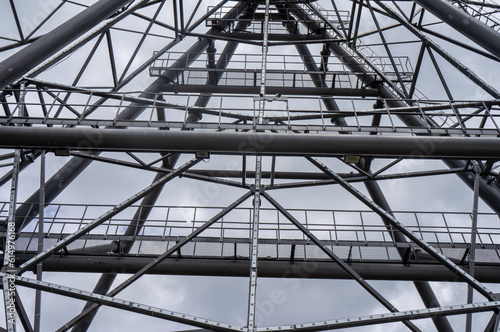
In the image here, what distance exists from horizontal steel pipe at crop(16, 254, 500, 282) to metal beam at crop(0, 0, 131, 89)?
534 centimetres

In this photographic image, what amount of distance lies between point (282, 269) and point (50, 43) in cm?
834

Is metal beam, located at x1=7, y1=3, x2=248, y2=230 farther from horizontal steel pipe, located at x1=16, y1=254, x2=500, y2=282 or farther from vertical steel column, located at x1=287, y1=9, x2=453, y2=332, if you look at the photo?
vertical steel column, located at x1=287, y1=9, x2=453, y2=332

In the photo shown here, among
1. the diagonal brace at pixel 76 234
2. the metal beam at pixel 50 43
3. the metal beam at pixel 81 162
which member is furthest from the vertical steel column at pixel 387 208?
the metal beam at pixel 50 43

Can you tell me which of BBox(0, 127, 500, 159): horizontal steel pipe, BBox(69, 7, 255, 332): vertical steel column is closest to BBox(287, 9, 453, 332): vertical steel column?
BBox(69, 7, 255, 332): vertical steel column

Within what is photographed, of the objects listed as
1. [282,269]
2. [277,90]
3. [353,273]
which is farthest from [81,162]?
[353,273]

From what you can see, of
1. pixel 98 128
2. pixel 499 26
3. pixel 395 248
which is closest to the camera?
pixel 98 128

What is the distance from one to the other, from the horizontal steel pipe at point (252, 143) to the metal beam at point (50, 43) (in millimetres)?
1338

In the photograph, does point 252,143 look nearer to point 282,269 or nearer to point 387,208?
point 282,269

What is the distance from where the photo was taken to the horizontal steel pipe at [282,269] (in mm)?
13805

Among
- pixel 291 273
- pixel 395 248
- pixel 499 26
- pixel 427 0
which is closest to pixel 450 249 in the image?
pixel 395 248

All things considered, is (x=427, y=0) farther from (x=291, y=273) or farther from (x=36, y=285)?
(x=36, y=285)

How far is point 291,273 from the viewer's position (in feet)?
45.9

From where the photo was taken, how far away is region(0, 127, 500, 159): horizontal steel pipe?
10391 millimetres

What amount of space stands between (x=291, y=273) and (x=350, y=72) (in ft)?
32.5
